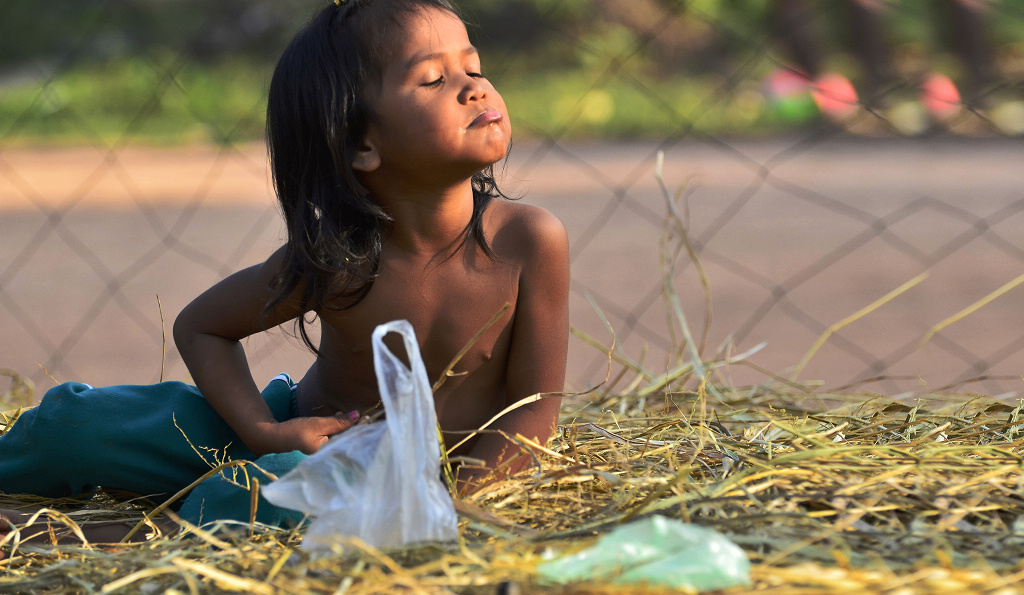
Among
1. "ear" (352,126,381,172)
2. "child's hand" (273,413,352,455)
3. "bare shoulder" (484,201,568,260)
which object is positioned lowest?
"child's hand" (273,413,352,455)

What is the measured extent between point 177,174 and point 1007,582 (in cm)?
564

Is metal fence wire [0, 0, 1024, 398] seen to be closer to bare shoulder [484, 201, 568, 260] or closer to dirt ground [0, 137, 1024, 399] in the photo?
dirt ground [0, 137, 1024, 399]

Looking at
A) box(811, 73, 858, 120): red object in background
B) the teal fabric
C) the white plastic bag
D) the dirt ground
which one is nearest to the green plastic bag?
the white plastic bag

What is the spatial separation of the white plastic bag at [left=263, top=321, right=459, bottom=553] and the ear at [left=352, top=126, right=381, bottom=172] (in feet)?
0.96

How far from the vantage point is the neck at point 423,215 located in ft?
3.82

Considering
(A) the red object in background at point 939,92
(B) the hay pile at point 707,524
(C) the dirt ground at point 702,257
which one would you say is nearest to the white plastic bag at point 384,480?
(B) the hay pile at point 707,524

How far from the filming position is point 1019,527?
2.75ft

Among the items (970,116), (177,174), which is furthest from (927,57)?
(177,174)

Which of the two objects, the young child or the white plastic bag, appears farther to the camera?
the young child

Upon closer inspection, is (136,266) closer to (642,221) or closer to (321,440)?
(642,221)

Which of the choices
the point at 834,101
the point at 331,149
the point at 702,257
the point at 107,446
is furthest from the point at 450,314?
the point at 834,101

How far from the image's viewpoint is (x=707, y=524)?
2.77 ft

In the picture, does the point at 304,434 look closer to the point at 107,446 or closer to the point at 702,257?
the point at 107,446

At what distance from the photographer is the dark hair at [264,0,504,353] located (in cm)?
112
